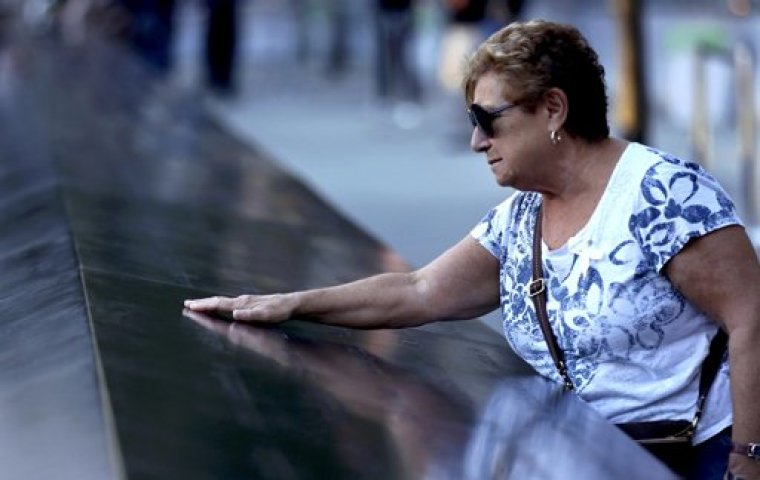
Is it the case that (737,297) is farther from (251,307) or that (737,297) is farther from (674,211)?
(251,307)

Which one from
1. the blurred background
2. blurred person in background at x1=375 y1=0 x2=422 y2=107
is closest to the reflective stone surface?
the blurred background

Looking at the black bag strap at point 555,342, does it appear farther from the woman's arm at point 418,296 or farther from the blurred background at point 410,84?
the blurred background at point 410,84

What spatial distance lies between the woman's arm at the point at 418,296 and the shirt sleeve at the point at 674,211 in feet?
1.82

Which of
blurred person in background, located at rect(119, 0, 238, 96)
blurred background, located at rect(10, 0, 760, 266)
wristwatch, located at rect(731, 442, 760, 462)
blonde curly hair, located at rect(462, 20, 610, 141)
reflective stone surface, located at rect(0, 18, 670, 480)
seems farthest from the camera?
blurred person in background, located at rect(119, 0, 238, 96)

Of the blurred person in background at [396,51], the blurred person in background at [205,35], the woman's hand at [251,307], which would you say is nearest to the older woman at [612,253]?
the woman's hand at [251,307]

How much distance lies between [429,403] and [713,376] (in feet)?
1.99

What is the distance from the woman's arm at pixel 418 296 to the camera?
13.7ft

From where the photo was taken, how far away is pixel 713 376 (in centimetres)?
377

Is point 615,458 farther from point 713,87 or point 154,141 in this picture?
point 713,87

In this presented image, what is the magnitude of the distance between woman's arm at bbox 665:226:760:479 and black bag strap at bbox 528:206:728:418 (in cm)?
15

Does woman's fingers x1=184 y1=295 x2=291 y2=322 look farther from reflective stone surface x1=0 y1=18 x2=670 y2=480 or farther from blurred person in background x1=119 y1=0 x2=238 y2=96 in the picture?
blurred person in background x1=119 y1=0 x2=238 y2=96

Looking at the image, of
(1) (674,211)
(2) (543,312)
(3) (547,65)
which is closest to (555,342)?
(2) (543,312)

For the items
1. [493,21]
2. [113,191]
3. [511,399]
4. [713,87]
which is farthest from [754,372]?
[493,21]

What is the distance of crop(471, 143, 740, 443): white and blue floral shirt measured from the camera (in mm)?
3629
